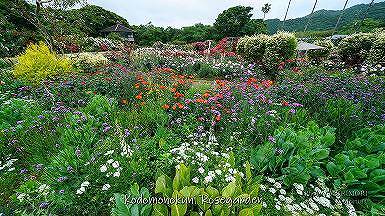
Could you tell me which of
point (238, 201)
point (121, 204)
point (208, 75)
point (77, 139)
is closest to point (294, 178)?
point (238, 201)

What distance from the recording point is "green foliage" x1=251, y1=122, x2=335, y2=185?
3.20 m

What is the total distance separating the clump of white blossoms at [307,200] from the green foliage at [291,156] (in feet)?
0.43

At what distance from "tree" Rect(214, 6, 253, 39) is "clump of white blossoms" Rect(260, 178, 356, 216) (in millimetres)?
31306

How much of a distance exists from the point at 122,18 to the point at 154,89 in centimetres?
3684

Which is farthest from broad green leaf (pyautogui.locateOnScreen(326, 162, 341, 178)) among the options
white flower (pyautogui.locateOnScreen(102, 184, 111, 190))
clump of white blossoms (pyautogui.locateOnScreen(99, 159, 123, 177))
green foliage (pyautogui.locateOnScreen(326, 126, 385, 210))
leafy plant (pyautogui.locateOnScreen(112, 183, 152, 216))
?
white flower (pyautogui.locateOnScreen(102, 184, 111, 190))

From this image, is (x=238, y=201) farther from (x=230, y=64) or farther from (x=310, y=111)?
(x=230, y=64)

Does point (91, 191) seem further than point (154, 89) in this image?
No

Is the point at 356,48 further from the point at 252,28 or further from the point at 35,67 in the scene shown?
the point at 252,28

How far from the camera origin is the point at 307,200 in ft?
10.2

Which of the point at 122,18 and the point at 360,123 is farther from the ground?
the point at 360,123

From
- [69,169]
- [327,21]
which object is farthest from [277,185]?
[327,21]

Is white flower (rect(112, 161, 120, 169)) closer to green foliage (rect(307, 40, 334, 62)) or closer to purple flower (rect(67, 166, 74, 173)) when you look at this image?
purple flower (rect(67, 166, 74, 173))

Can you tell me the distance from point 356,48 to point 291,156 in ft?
45.9

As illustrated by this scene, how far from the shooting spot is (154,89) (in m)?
5.60
